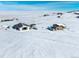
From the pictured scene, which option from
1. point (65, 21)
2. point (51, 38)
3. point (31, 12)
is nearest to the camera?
point (51, 38)

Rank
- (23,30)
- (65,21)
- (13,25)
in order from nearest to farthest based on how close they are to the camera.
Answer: (23,30) → (13,25) → (65,21)

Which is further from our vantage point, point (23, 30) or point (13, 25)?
point (13, 25)

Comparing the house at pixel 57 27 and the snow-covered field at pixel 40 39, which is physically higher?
the house at pixel 57 27

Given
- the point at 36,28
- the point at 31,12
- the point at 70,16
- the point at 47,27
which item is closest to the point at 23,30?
the point at 36,28

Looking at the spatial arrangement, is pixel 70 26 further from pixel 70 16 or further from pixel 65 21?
pixel 70 16

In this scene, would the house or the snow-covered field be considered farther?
the house

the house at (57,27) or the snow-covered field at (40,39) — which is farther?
the house at (57,27)

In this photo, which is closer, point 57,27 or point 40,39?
point 40,39

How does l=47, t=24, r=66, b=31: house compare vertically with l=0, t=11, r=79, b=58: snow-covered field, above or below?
above
